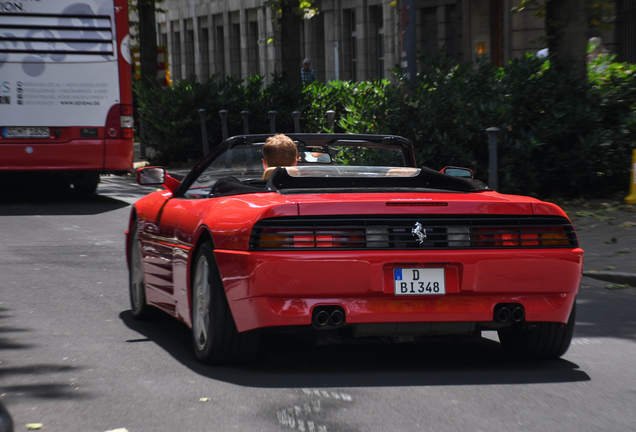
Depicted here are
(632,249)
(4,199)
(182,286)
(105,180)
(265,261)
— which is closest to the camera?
(265,261)

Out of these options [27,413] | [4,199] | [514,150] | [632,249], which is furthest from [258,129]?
[27,413]

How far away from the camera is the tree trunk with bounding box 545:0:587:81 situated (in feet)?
45.5

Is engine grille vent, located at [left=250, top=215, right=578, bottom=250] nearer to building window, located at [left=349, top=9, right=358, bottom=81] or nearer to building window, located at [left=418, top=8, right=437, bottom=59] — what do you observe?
building window, located at [left=418, top=8, right=437, bottom=59]

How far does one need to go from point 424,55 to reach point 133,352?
9.92 meters

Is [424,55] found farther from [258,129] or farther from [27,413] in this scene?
[27,413]

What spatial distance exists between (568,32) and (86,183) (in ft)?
26.6

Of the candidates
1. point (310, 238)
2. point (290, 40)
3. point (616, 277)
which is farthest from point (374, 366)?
point (290, 40)

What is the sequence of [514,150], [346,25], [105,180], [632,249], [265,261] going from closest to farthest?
[265,261] < [632,249] < [514,150] < [105,180] < [346,25]

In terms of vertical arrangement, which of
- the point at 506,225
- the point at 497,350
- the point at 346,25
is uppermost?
the point at 346,25

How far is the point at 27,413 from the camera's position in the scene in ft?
14.0

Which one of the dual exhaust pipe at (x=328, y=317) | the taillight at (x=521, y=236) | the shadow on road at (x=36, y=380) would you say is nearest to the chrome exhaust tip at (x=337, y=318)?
the dual exhaust pipe at (x=328, y=317)

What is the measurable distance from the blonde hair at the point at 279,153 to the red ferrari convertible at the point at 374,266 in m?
0.45

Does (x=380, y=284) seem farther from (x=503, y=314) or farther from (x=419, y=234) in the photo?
(x=503, y=314)

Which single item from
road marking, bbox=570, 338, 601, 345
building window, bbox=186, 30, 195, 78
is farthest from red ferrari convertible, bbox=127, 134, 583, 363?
building window, bbox=186, 30, 195, 78
